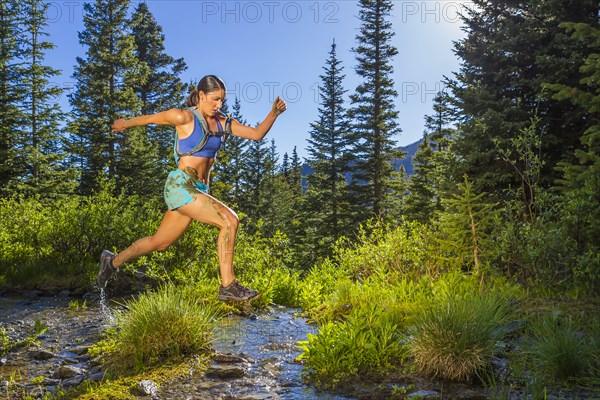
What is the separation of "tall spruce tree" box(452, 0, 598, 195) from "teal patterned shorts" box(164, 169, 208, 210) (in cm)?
1027

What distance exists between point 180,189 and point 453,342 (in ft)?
9.12

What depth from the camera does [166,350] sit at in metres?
4.79

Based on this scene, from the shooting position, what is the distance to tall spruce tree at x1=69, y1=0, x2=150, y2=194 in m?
25.1

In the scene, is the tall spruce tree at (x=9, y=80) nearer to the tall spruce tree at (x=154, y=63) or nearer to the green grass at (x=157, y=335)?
the tall spruce tree at (x=154, y=63)

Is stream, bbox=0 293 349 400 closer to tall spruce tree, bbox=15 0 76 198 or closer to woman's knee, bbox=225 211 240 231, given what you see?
woman's knee, bbox=225 211 240 231

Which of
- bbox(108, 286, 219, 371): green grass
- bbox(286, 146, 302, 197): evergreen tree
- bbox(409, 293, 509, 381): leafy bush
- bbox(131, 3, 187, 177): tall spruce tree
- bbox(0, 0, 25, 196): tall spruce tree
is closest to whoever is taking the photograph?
bbox(409, 293, 509, 381): leafy bush

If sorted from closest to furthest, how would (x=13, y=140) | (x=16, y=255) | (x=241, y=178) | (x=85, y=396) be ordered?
(x=85, y=396) → (x=16, y=255) → (x=13, y=140) → (x=241, y=178)

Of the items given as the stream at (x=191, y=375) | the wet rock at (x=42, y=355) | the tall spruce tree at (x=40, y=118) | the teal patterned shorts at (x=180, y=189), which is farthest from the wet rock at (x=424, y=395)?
the tall spruce tree at (x=40, y=118)

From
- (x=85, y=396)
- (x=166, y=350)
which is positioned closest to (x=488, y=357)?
(x=166, y=350)

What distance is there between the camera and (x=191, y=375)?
4305 mm

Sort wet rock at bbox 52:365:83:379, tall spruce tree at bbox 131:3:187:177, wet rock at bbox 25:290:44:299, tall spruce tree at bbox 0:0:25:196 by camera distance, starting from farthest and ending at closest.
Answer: tall spruce tree at bbox 131:3:187:177, tall spruce tree at bbox 0:0:25:196, wet rock at bbox 25:290:44:299, wet rock at bbox 52:365:83:379

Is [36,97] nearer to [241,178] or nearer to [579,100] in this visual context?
[241,178]

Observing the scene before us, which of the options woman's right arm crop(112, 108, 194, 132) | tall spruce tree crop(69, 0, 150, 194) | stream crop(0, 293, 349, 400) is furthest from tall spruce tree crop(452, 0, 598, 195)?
tall spruce tree crop(69, 0, 150, 194)

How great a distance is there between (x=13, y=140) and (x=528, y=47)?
23.6 meters
